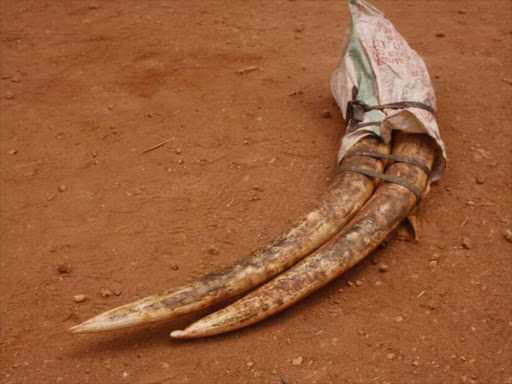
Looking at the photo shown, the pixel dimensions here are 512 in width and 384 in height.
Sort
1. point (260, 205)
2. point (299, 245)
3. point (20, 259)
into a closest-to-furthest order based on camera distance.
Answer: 1. point (299, 245)
2. point (20, 259)
3. point (260, 205)

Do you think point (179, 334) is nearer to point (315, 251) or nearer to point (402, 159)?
point (315, 251)

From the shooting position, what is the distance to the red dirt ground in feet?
7.98

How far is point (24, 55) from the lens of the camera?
491 centimetres

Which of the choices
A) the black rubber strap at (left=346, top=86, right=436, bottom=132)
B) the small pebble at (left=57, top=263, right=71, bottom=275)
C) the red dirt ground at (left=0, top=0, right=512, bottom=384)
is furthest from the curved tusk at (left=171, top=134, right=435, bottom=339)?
the small pebble at (left=57, top=263, right=71, bottom=275)

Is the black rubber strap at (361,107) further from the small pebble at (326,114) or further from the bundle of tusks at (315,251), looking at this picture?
the small pebble at (326,114)

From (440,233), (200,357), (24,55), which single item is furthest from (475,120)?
(24,55)

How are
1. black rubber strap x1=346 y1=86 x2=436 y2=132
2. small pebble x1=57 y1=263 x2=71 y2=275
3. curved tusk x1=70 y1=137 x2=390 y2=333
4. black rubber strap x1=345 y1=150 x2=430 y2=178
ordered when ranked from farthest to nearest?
black rubber strap x1=346 y1=86 x2=436 y2=132 < black rubber strap x1=345 y1=150 x2=430 y2=178 < small pebble x1=57 y1=263 x2=71 y2=275 < curved tusk x1=70 y1=137 x2=390 y2=333

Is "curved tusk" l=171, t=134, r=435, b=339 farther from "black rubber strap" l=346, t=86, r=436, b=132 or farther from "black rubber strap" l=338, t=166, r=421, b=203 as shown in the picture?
"black rubber strap" l=346, t=86, r=436, b=132

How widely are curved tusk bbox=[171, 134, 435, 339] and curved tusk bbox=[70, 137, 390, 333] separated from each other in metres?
0.06

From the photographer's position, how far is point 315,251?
8.89 ft

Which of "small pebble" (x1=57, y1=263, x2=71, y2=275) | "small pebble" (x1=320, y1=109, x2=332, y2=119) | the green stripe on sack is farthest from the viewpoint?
"small pebble" (x1=320, y1=109, x2=332, y2=119)

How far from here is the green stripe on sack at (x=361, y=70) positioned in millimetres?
3428

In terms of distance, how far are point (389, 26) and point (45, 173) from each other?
2304mm

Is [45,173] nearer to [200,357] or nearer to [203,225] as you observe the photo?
[203,225]
